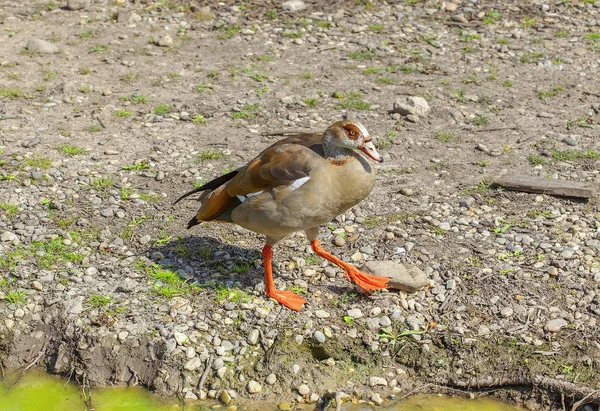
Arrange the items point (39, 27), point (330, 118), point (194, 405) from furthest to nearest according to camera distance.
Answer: point (39, 27) < point (330, 118) < point (194, 405)

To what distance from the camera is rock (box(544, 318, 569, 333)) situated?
6238 millimetres

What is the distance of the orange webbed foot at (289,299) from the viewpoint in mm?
6477

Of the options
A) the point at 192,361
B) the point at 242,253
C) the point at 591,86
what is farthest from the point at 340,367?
the point at 591,86

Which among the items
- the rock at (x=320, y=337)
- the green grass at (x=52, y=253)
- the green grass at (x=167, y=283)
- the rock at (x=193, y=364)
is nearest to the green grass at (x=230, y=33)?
the green grass at (x=52, y=253)

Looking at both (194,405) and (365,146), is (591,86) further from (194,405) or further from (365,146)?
(194,405)

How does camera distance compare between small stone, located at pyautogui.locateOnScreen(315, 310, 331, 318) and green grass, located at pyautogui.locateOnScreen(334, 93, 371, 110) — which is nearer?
small stone, located at pyautogui.locateOnScreen(315, 310, 331, 318)

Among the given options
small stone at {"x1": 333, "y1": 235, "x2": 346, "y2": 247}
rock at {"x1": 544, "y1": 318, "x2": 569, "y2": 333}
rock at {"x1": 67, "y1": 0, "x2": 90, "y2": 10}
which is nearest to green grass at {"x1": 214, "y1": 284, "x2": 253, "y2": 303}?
small stone at {"x1": 333, "y1": 235, "x2": 346, "y2": 247}

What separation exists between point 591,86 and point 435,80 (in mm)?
2136

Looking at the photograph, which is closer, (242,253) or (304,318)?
(304,318)

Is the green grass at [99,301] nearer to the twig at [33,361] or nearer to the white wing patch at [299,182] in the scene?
the twig at [33,361]

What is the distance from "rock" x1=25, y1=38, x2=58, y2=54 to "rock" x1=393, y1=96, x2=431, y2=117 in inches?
205

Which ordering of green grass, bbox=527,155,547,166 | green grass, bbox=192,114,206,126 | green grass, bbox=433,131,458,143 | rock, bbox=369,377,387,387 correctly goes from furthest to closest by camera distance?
green grass, bbox=192,114,206,126 → green grass, bbox=433,131,458,143 → green grass, bbox=527,155,547,166 → rock, bbox=369,377,387,387

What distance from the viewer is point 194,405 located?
588 centimetres

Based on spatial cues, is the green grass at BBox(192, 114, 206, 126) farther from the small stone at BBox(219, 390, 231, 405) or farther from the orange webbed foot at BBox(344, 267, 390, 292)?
the small stone at BBox(219, 390, 231, 405)
